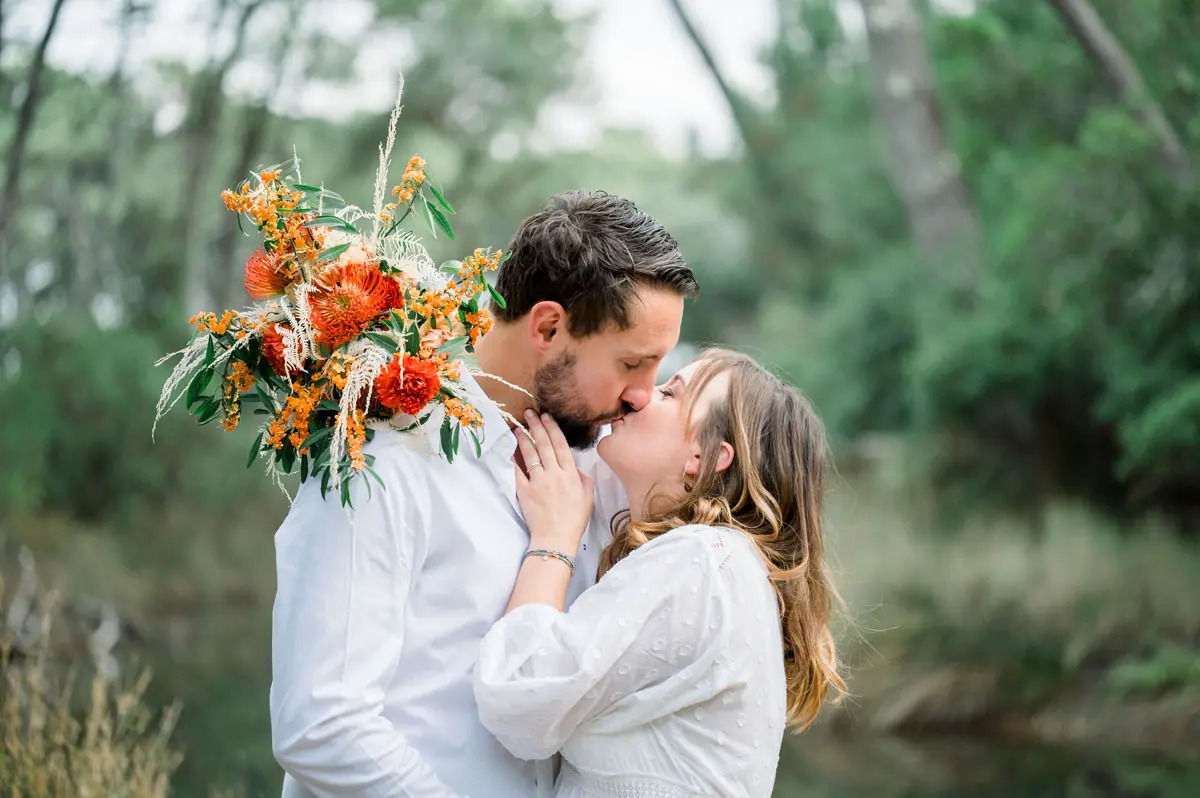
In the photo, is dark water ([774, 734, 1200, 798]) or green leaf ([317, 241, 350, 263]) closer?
green leaf ([317, 241, 350, 263])

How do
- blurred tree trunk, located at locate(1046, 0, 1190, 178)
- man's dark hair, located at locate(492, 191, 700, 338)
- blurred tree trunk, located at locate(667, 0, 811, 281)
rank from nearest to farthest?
man's dark hair, located at locate(492, 191, 700, 338) → blurred tree trunk, located at locate(1046, 0, 1190, 178) → blurred tree trunk, located at locate(667, 0, 811, 281)

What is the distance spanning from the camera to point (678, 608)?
2.56 m

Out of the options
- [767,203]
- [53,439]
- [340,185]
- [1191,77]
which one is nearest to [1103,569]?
[1191,77]

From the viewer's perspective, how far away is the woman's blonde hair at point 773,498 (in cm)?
284

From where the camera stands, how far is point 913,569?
9820mm

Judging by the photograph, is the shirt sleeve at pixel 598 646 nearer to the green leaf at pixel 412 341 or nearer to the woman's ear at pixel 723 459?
the woman's ear at pixel 723 459

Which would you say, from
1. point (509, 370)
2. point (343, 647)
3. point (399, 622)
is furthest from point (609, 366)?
point (343, 647)

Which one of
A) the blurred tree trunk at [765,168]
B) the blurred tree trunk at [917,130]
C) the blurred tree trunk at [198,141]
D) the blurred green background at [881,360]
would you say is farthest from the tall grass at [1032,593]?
the blurred tree trunk at [198,141]

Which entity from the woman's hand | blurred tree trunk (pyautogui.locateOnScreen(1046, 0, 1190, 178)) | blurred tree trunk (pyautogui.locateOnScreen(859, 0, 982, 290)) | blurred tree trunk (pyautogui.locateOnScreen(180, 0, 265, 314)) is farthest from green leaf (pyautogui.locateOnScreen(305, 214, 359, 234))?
blurred tree trunk (pyautogui.locateOnScreen(180, 0, 265, 314))

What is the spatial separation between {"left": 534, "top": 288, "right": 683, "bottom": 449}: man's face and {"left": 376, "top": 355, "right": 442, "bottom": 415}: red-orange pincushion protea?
A: 498mm

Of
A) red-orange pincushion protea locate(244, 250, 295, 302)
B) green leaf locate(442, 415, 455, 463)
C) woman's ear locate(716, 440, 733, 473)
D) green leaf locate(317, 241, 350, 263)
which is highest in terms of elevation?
green leaf locate(317, 241, 350, 263)

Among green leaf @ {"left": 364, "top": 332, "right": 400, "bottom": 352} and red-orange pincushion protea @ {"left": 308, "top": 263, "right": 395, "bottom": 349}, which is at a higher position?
red-orange pincushion protea @ {"left": 308, "top": 263, "right": 395, "bottom": 349}

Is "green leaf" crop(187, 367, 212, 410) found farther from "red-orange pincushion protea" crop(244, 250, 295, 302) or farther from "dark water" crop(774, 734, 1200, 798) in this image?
"dark water" crop(774, 734, 1200, 798)

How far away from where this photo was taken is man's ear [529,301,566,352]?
2.84 m
